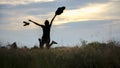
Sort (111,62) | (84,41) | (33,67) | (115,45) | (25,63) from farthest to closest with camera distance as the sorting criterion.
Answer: (84,41) → (115,45) → (111,62) → (25,63) → (33,67)

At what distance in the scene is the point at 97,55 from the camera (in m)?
15.5

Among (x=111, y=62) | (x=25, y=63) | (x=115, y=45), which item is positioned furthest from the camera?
(x=115, y=45)

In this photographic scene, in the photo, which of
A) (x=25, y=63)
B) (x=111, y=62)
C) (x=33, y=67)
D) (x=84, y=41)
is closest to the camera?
(x=33, y=67)

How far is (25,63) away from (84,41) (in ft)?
20.2

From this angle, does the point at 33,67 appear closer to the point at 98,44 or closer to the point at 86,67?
the point at 86,67

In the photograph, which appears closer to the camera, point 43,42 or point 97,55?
point 97,55

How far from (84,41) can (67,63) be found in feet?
16.4

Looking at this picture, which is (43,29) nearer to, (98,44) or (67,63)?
(98,44)

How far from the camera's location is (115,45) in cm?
1795

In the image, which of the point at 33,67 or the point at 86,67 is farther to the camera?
the point at 86,67

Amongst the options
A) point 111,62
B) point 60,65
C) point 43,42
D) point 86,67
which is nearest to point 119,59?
point 111,62

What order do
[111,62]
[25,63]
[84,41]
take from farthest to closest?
[84,41] < [111,62] < [25,63]

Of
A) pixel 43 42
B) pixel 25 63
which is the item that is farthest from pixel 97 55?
pixel 43 42

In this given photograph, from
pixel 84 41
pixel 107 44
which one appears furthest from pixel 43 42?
pixel 107 44
